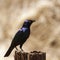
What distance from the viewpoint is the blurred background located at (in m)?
9.40

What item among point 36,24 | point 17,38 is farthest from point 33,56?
point 36,24

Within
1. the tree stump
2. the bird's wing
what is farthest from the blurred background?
the tree stump

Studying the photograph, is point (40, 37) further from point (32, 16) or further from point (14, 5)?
point (14, 5)

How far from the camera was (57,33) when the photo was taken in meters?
9.62

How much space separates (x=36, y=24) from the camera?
9844 mm

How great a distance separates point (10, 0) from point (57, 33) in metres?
1.94

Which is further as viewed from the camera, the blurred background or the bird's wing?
the blurred background

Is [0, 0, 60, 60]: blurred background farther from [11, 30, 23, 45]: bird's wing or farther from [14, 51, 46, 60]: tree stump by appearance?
[14, 51, 46, 60]: tree stump

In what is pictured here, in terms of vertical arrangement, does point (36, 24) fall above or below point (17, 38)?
below

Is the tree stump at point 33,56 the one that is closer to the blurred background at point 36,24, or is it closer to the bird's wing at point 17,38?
the bird's wing at point 17,38

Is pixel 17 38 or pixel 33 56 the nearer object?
pixel 33 56

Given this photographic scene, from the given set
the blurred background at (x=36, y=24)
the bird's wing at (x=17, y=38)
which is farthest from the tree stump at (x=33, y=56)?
the blurred background at (x=36, y=24)

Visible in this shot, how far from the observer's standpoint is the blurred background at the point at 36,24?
9.40 metres

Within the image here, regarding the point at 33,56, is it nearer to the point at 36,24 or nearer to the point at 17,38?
the point at 17,38
